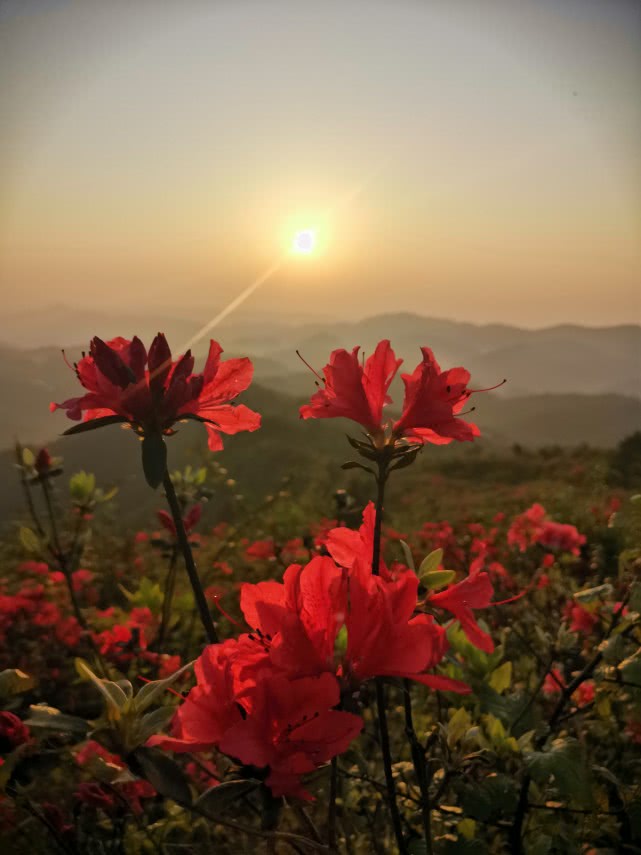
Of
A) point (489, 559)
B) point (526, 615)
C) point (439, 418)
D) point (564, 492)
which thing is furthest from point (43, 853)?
point (564, 492)

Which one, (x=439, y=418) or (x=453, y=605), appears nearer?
(x=453, y=605)

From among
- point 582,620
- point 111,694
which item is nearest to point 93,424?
point 111,694

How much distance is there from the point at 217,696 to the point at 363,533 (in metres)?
0.30

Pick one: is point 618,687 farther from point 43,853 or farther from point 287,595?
point 43,853

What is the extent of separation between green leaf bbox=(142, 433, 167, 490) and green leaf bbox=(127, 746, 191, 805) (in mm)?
340

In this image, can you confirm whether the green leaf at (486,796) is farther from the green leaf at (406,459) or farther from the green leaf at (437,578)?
the green leaf at (406,459)

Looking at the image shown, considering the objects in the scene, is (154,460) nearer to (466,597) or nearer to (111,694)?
(111,694)

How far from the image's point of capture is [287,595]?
0.77m

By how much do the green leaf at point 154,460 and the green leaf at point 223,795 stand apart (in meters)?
0.39

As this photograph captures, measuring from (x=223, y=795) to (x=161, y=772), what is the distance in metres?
0.08

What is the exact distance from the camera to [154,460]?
→ 91 cm

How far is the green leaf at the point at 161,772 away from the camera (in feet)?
2.26

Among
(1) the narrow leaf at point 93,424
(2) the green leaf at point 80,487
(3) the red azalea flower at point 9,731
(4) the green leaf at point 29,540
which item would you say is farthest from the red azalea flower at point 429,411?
(2) the green leaf at point 80,487

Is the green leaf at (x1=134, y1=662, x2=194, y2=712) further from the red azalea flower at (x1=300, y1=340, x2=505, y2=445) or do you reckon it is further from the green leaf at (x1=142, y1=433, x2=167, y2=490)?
the red azalea flower at (x1=300, y1=340, x2=505, y2=445)
